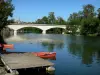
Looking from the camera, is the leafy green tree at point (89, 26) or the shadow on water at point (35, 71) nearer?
the shadow on water at point (35, 71)

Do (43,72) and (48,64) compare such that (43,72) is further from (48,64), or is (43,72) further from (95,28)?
(95,28)

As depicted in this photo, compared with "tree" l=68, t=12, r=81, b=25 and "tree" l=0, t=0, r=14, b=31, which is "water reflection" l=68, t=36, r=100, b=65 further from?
"tree" l=68, t=12, r=81, b=25

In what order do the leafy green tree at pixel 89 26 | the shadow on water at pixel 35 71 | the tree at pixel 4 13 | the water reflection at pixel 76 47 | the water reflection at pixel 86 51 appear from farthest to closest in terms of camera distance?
the leafy green tree at pixel 89 26 < the water reflection at pixel 76 47 < the water reflection at pixel 86 51 < the tree at pixel 4 13 < the shadow on water at pixel 35 71

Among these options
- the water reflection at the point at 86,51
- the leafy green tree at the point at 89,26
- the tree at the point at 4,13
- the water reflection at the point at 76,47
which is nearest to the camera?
the tree at the point at 4,13

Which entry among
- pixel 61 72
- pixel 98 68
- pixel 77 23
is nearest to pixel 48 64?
pixel 61 72

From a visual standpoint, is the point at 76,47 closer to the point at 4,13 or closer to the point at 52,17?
the point at 4,13

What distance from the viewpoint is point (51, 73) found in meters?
21.7

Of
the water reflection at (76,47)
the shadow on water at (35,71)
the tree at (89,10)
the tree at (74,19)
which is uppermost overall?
the tree at (89,10)

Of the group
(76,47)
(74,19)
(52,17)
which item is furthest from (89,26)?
(76,47)

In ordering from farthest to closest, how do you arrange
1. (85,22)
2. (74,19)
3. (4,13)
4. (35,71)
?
1. (74,19)
2. (85,22)
3. (4,13)
4. (35,71)

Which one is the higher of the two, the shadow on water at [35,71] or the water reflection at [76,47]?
the shadow on water at [35,71]

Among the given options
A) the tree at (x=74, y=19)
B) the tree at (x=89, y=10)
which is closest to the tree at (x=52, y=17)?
the tree at (x=74, y=19)

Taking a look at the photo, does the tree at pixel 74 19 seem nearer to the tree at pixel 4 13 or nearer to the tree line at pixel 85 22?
the tree line at pixel 85 22

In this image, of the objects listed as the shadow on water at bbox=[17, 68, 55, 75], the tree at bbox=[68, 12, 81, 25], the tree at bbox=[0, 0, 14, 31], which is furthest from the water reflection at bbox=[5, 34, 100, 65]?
the tree at bbox=[68, 12, 81, 25]
